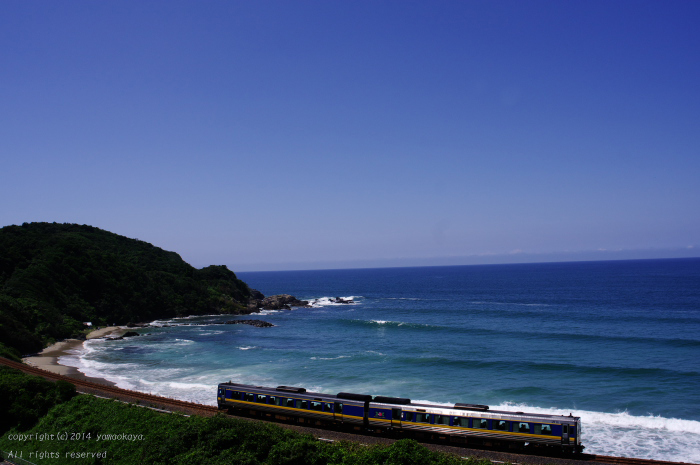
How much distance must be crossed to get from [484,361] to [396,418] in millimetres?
27962

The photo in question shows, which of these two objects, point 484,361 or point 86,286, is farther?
point 86,286

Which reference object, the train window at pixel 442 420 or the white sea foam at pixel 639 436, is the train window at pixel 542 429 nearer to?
the train window at pixel 442 420

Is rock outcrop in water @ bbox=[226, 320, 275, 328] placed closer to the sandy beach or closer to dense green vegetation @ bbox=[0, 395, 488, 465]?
the sandy beach

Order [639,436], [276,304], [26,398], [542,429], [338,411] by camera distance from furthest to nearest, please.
Answer: [276,304]
[639,436]
[26,398]
[338,411]
[542,429]

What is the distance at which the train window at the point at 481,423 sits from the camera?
24047mm

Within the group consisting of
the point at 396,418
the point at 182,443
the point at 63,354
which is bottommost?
the point at 63,354

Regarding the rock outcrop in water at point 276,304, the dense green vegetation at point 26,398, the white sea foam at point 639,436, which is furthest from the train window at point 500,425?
the rock outcrop in water at point 276,304

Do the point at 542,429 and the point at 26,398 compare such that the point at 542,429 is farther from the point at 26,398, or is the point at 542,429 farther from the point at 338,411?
the point at 26,398

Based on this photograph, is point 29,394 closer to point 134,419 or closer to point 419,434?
point 134,419

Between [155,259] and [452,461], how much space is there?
111 metres

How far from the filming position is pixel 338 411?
26.6 metres

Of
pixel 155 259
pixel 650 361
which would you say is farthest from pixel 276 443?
pixel 155 259

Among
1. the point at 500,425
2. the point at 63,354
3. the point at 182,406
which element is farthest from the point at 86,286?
the point at 500,425

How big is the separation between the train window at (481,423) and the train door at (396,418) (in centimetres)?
417
